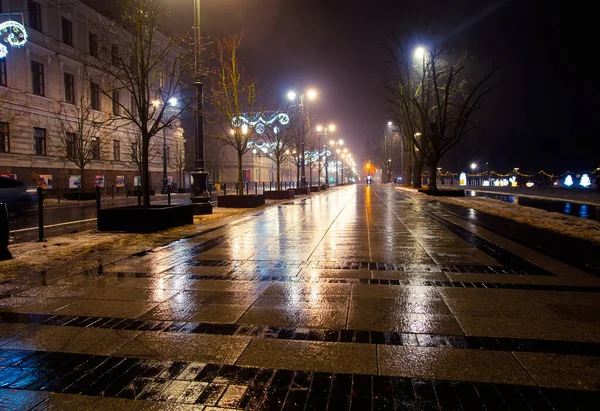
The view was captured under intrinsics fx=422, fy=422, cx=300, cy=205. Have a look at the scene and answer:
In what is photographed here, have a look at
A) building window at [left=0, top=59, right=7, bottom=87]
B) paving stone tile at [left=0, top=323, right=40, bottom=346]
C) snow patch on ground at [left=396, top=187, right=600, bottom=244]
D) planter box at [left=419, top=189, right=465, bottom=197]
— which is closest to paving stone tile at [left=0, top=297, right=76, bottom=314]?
paving stone tile at [left=0, top=323, right=40, bottom=346]

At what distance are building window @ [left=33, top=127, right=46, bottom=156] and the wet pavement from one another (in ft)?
101

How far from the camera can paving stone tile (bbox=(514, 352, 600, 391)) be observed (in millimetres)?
3150

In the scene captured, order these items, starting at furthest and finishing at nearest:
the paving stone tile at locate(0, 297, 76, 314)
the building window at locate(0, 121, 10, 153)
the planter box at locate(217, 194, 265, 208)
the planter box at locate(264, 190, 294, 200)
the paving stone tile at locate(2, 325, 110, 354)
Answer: the building window at locate(0, 121, 10, 153) < the planter box at locate(264, 190, 294, 200) < the planter box at locate(217, 194, 265, 208) < the paving stone tile at locate(0, 297, 76, 314) < the paving stone tile at locate(2, 325, 110, 354)

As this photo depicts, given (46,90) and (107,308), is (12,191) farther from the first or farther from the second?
(46,90)

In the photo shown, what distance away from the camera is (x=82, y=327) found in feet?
14.7

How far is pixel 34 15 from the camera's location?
32.7 metres

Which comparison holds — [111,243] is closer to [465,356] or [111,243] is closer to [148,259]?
[148,259]

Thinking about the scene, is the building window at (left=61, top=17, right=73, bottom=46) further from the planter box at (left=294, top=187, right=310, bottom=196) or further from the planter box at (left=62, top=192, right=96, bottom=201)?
the planter box at (left=294, top=187, right=310, bottom=196)

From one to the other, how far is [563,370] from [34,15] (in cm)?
4036

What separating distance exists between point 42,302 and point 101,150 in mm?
37927

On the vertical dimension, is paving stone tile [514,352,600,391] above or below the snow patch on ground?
below

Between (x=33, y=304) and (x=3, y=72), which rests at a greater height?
(x=3, y=72)

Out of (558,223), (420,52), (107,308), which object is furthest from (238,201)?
(420,52)

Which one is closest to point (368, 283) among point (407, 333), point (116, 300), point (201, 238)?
point (407, 333)
